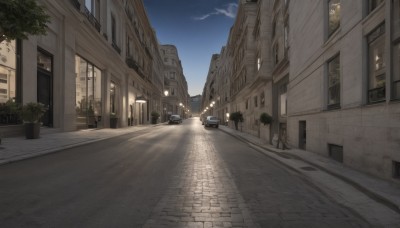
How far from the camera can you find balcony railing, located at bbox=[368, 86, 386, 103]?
23.6 feet

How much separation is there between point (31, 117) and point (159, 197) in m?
10.7

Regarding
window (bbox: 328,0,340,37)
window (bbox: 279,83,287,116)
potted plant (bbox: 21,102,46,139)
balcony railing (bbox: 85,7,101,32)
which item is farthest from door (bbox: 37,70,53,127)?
window (bbox: 328,0,340,37)

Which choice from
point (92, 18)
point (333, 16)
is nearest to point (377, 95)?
point (333, 16)

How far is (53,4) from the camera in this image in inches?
635

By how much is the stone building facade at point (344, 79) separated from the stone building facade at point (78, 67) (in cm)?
1101

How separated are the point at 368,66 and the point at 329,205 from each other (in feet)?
15.4

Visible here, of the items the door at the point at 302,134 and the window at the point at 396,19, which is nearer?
the window at the point at 396,19

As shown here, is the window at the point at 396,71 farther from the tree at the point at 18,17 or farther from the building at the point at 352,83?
the tree at the point at 18,17

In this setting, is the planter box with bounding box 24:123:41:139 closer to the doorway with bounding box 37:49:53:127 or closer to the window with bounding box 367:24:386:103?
the doorway with bounding box 37:49:53:127

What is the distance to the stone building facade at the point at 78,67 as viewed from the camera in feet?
47.6

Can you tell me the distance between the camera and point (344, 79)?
9133 mm

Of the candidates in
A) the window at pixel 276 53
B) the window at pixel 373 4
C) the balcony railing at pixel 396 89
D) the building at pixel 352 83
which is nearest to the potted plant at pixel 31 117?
the building at pixel 352 83

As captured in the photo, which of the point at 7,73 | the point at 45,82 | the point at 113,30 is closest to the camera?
the point at 7,73

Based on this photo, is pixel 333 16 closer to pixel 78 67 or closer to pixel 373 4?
pixel 373 4
